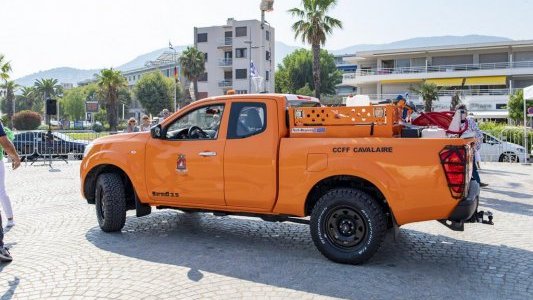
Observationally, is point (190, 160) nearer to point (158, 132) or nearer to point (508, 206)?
point (158, 132)

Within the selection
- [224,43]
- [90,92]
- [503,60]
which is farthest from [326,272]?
[90,92]

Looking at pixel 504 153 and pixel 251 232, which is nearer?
pixel 251 232

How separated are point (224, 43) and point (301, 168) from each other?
221ft

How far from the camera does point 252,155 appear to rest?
5.89 metres

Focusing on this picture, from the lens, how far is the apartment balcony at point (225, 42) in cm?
7019

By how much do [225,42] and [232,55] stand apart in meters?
2.20

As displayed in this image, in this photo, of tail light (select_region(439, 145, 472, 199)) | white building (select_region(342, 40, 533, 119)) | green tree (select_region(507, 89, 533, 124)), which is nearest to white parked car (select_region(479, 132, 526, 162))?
tail light (select_region(439, 145, 472, 199))

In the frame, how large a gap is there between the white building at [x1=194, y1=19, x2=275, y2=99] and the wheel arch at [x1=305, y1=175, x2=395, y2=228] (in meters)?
62.4

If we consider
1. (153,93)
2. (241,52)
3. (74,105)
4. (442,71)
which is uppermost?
(241,52)

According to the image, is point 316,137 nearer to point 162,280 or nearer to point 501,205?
point 162,280

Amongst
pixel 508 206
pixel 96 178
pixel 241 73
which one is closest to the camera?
pixel 96 178

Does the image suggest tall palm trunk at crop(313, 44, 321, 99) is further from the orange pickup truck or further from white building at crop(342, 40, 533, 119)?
the orange pickup truck

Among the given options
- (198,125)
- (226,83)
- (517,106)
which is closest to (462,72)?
(517,106)

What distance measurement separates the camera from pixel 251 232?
23.2 ft
